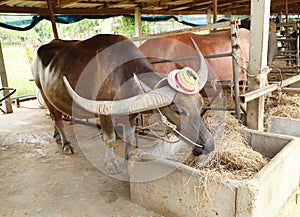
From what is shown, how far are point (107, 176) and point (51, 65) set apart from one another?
1.49 meters

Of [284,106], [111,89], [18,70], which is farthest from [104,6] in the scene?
[18,70]

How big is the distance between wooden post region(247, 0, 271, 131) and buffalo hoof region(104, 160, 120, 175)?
1.44m

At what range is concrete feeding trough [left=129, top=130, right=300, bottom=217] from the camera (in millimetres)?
1583

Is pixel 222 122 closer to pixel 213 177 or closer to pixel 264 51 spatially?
pixel 264 51

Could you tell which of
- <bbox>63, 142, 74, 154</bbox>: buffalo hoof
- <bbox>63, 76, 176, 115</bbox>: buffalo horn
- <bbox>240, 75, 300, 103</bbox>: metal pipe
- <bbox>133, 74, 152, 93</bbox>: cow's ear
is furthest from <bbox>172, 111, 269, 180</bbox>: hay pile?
<bbox>63, 142, 74, 154</bbox>: buffalo hoof

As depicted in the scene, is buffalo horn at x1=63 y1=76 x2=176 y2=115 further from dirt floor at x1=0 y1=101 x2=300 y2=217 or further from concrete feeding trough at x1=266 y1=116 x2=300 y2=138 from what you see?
concrete feeding trough at x1=266 y1=116 x2=300 y2=138

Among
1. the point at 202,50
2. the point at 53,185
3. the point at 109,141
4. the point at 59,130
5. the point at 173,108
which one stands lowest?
the point at 53,185

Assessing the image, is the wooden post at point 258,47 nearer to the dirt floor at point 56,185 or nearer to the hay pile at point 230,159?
the hay pile at point 230,159

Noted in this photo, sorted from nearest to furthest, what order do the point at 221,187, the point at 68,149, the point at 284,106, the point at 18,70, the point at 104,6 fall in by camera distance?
the point at 221,187
the point at 284,106
the point at 68,149
the point at 104,6
the point at 18,70

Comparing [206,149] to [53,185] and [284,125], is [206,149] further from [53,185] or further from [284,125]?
[53,185]

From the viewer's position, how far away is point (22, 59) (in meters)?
11.0

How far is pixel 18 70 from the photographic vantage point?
408 inches

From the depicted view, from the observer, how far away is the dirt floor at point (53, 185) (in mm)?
2178

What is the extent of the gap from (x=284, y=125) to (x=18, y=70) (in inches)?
401
